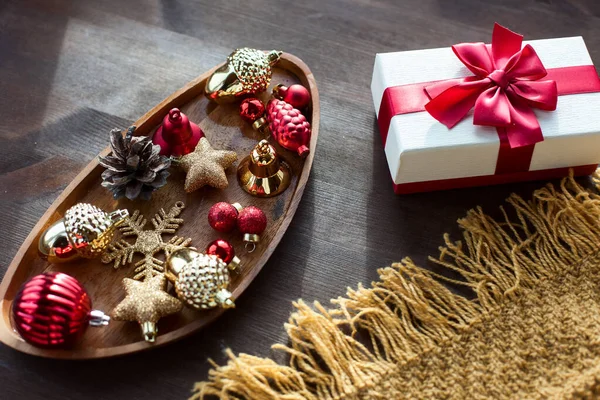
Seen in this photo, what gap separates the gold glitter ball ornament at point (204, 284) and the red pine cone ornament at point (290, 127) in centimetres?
22

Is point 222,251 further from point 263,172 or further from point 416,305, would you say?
point 416,305

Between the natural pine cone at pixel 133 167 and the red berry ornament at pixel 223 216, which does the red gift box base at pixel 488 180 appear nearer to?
the red berry ornament at pixel 223 216

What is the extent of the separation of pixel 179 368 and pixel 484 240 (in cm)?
49

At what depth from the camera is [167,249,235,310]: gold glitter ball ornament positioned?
2.73 ft

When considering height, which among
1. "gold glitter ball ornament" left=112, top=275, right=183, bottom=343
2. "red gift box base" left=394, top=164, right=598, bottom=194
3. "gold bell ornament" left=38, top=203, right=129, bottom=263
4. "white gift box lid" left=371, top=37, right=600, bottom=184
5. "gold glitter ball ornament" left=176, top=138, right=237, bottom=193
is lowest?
"gold glitter ball ornament" left=112, top=275, right=183, bottom=343

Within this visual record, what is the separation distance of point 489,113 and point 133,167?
0.52 metres

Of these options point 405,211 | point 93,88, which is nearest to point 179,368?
point 405,211

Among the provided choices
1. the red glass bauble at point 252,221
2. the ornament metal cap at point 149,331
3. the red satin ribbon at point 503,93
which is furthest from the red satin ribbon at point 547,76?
the ornament metal cap at point 149,331

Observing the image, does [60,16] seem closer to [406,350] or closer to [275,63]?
[275,63]

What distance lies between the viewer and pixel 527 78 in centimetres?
97

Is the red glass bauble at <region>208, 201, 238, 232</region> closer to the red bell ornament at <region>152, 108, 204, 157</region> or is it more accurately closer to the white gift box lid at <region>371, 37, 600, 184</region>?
the red bell ornament at <region>152, 108, 204, 157</region>

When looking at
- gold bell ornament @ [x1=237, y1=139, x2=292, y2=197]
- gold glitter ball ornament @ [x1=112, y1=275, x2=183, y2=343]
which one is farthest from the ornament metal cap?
gold bell ornament @ [x1=237, y1=139, x2=292, y2=197]

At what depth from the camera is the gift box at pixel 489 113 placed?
93cm

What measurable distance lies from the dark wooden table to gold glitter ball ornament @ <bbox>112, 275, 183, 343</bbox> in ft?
0.21
